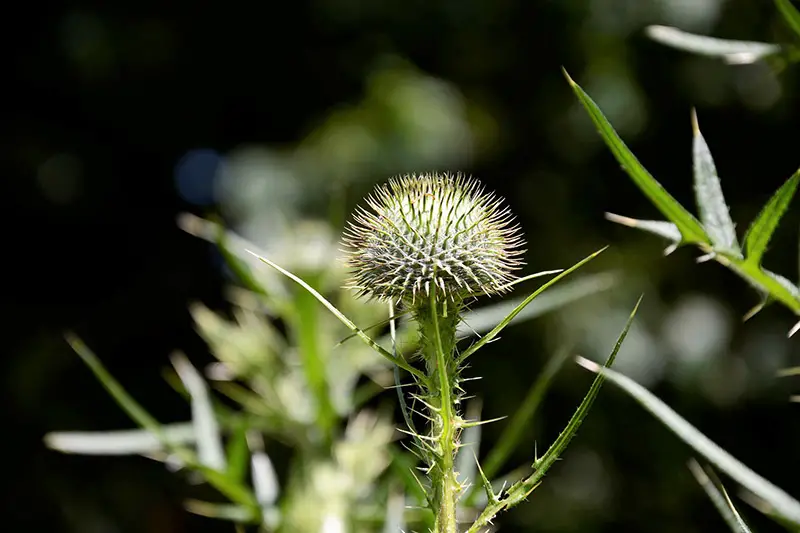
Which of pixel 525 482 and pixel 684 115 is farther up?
pixel 525 482

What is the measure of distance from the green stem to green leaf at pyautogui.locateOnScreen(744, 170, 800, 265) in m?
0.23

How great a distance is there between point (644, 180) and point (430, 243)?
0.17 meters

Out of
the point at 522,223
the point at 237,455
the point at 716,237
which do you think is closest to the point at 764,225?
the point at 716,237

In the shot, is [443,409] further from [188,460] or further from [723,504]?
[188,460]

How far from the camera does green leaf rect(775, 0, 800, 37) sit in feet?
2.42

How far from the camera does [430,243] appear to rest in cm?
75

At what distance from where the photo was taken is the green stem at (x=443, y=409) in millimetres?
621

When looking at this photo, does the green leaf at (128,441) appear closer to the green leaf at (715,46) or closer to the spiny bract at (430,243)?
the spiny bract at (430,243)

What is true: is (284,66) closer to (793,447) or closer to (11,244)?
(11,244)

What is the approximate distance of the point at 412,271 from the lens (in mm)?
734

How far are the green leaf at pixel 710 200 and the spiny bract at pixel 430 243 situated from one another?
0.14m

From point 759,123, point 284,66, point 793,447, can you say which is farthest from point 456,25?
point 793,447

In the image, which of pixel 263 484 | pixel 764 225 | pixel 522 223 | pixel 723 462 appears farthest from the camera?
pixel 522 223

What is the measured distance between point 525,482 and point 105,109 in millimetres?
4317
